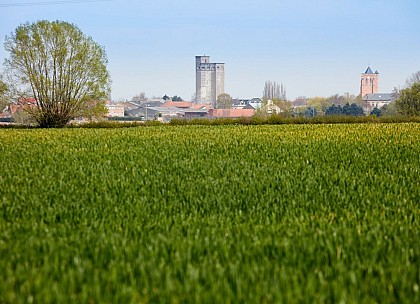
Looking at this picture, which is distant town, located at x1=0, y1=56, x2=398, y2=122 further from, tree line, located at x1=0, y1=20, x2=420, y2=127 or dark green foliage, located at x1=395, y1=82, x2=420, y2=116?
dark green foliage, located at x1=395, y1=82, x2=420, y2=116

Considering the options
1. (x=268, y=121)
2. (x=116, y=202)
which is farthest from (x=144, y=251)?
(x=268, y=121)

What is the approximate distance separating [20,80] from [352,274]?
1802 inches

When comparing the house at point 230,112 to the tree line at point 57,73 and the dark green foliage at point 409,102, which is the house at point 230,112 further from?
the tree line at point 57,73

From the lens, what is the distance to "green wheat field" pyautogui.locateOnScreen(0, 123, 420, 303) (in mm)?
A: 4508

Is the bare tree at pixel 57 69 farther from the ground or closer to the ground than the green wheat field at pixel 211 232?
farther from the ground

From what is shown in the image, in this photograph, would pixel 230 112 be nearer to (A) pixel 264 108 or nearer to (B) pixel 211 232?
(A) pixel 264 108

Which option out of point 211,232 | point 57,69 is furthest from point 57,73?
point 211,232

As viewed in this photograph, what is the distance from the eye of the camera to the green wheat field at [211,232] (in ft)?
14.8

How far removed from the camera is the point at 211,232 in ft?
21.6

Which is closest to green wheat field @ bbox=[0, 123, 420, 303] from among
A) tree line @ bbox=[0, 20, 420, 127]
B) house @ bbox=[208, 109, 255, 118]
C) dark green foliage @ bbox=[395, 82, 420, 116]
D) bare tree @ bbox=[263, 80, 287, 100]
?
tree line @ bbox=[0, 20, 420, 127]

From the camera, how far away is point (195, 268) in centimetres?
501

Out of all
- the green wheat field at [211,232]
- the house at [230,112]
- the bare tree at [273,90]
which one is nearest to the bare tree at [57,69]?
the green wheat field at [211,232]

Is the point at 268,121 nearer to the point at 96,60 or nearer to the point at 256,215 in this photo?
the point at 96,60

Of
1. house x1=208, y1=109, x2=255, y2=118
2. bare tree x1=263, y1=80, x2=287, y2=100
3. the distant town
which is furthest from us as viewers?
bare tree x1=263, y1=80, x2=287, y2=100
